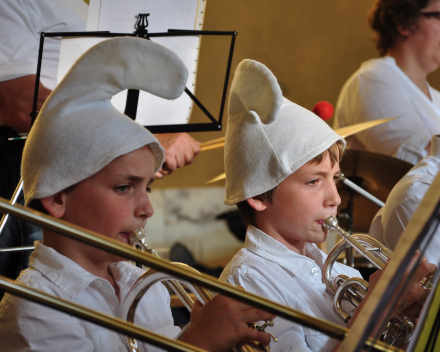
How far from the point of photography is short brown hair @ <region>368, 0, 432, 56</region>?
7.02 ft

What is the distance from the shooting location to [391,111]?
199cm

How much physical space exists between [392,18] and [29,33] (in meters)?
1.44

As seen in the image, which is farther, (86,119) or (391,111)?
(391,111)

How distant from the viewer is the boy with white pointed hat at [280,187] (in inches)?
40.8

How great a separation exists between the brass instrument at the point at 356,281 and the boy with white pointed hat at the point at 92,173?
32cm

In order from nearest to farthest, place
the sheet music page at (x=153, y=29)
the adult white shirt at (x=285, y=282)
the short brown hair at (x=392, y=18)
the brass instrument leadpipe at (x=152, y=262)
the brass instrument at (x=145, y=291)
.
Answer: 1. the brass instrument leadpipe at (x=152, y=262)
2. the brass instrument at (x=145, y=291)
3. the adult white shirt at (x=285, y=282)
4. the sheet music page at (x=153, y=29)
5. the short brown hair at (x=392, y=18)

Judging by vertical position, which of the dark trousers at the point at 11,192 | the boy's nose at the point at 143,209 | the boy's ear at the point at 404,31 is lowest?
the dark trousers at the point at 11,192

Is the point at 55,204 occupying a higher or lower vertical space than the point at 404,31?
lower

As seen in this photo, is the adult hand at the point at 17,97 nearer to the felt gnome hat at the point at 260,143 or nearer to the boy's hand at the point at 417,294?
the felt gnome hat at the point at 260,143

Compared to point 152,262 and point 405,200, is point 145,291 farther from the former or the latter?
point 405,200

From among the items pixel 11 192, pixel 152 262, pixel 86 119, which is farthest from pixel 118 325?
pixel 11 192

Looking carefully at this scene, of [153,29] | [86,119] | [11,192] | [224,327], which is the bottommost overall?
[11,192]

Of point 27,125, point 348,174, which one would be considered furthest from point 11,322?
point 348,174

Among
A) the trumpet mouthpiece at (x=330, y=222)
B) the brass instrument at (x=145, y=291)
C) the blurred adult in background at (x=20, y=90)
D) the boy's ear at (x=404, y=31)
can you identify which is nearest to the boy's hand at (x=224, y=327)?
the brass instrument at (x=145, y=291)
